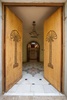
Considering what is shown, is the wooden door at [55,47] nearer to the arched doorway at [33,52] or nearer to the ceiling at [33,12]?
the ceiling at [33,12]

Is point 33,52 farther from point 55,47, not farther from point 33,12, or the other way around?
point 55,47

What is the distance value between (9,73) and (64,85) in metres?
1.51

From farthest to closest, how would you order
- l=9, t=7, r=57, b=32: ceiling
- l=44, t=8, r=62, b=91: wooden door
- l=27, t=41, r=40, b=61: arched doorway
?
l=27, t=41, r=40, b=61: arched doorway
l=9, t=7, r=57, b=32: ceiling
l=44, t=8, r=62, b=91: wooden door

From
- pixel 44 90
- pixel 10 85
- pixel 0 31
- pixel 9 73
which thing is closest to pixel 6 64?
pixel 9 73

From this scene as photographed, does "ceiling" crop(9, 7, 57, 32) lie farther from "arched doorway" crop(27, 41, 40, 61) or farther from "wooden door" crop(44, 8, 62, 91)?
"arched doorway" crop(27, 41, 40, 61)

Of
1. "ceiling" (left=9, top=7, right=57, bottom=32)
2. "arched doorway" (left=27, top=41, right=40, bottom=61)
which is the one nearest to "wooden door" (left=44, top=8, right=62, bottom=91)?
"ceiling" (left=9, top=7, right=57, bottom=32)

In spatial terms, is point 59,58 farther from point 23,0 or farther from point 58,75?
point 23,0

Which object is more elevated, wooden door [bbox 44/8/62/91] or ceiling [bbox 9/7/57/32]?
ceiling [bbox 9/7/57/32]

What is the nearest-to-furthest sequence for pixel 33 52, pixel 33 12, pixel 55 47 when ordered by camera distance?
pixel 55 47, pixel 33 12, pixel 33 52

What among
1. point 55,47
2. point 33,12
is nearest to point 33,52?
point 33,12

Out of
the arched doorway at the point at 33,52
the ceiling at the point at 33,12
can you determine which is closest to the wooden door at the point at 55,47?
the ceiling at the point at 33,12

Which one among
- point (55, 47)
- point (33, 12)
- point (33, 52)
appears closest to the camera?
point (55, 47)

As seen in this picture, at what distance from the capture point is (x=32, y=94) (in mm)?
2312

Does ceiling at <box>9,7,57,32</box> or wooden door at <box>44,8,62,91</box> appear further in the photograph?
ceiling at <box>9,7,57,32</box>
